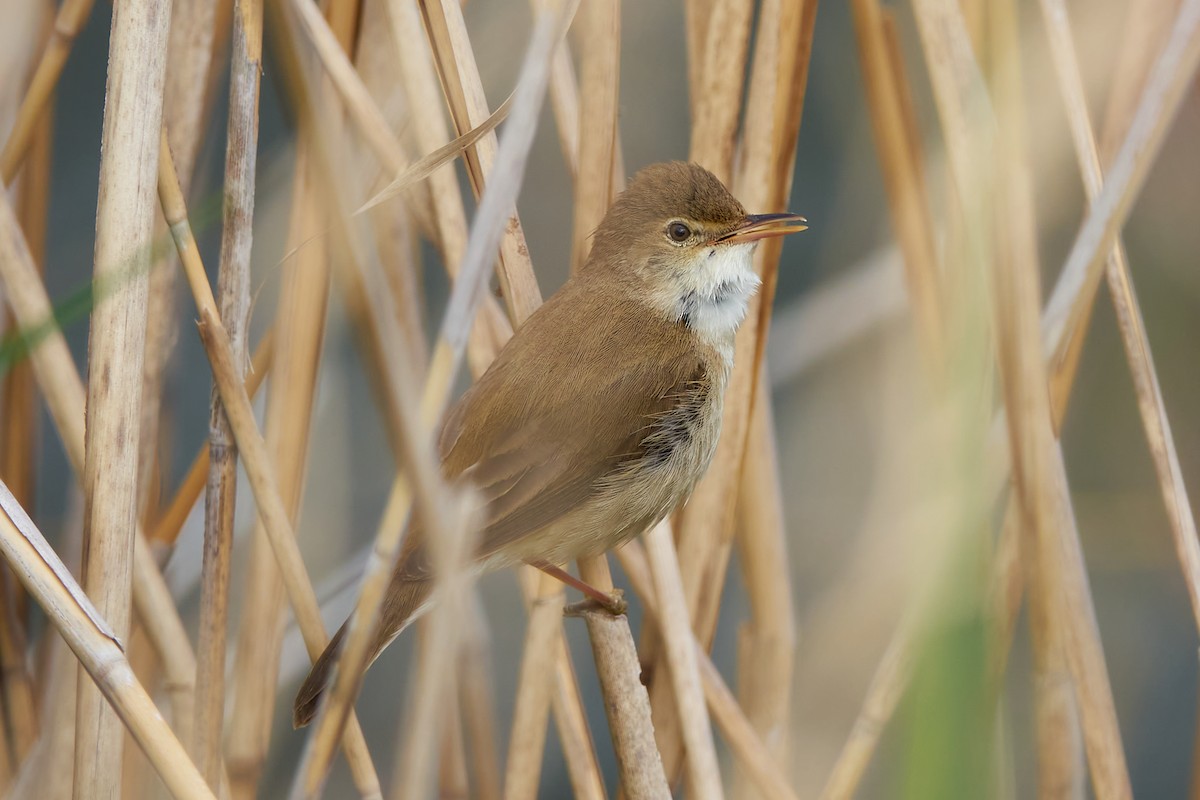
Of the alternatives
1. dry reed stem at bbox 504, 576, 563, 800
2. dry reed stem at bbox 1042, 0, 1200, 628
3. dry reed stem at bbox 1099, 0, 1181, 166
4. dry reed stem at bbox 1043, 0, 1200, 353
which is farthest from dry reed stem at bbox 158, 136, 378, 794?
dry reed stem at bbox 1099, 0, 1181, 166

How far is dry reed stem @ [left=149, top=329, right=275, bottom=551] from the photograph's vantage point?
6.01 feet

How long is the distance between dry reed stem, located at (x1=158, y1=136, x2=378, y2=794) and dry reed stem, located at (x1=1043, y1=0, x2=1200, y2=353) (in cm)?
106

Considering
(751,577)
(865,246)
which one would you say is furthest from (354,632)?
(865,246)

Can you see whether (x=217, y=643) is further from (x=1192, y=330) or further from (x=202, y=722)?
(x=1192, y=330)

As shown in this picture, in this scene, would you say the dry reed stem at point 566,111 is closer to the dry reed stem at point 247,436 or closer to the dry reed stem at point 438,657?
the dry reed stem at point 247,436

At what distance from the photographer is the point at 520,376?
161cm

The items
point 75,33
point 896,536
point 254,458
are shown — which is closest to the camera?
point 254,458

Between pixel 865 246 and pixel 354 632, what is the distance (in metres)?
2.42

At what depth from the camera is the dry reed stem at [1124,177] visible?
1.63 meters

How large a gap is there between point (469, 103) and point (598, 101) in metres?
0.19

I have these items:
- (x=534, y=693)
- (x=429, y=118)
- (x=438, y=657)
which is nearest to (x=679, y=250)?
(x=429, y=118)

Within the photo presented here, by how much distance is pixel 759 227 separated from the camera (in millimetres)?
1771

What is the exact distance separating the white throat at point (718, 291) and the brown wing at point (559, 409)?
6 centimetres

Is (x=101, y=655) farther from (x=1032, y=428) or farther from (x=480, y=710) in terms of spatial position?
(x=1032, y=428)
